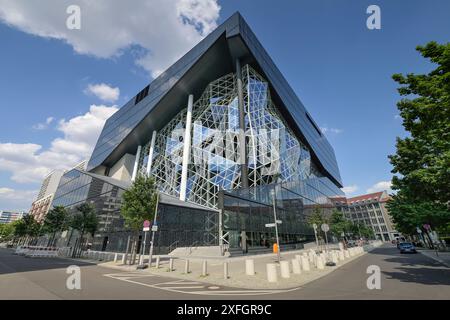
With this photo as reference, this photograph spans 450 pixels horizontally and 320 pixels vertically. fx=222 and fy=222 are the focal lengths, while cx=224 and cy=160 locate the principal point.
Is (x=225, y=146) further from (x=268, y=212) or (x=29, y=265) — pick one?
(x=29, y=265)

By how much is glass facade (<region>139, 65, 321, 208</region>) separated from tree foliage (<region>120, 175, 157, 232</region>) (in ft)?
62.5

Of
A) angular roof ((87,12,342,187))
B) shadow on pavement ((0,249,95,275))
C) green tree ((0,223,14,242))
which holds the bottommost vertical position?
shadow on pavement ((0,249,95,275))

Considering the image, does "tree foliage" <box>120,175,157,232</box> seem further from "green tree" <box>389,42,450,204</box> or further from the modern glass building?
"green tree" <box>389,42,450,204</box>

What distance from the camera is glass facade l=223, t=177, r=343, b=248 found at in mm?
28000

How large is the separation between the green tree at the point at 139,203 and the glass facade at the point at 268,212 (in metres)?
10.0

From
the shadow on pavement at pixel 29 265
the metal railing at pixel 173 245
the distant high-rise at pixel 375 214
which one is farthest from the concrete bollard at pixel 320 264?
the distant high-rise at pixel 375 214

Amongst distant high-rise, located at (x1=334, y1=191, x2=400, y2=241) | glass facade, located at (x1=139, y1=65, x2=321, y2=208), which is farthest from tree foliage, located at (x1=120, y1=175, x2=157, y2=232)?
distant high-rise, located at (x1=334, y1=191, x2=400, y2=241)

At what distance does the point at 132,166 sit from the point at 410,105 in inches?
2473

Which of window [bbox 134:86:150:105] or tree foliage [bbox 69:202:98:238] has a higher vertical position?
window [bbox 134:86:150:105]

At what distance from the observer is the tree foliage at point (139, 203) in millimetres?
19781

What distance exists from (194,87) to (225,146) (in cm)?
1626

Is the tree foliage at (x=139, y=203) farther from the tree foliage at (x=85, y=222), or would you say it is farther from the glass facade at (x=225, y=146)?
the glass facade at (x=225, y=146)

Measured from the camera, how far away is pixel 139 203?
65.4 feet
